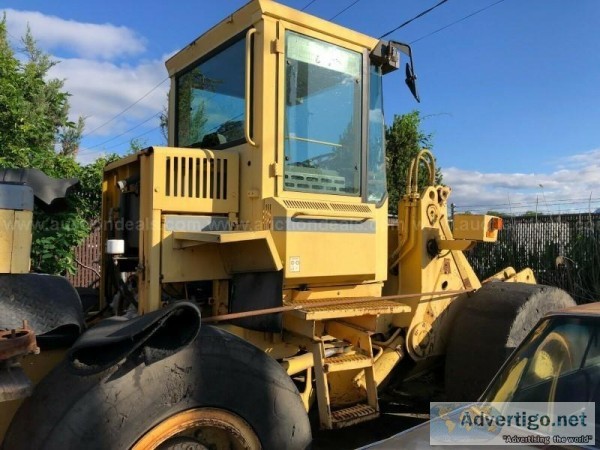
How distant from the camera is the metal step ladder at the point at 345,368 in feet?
10.9

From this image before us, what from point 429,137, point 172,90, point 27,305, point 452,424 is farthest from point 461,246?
point 429,137

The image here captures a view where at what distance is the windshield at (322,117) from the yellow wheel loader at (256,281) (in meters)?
0.01

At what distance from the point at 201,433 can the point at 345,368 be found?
1.21m

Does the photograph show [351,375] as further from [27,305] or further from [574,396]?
[27,305]

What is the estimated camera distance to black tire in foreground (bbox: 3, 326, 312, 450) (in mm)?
2213

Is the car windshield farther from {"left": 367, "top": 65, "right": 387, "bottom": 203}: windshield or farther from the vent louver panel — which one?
the vent louver panel

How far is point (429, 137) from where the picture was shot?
1203 centimetres

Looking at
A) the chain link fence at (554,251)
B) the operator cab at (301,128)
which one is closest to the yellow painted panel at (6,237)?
the operator cab at (301,128)

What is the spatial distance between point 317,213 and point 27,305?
1.77 m

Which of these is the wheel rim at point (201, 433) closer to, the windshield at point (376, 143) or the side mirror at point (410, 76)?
the windshield at point (376, 143)

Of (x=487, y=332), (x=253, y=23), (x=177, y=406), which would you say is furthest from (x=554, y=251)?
(x=177, y=406)

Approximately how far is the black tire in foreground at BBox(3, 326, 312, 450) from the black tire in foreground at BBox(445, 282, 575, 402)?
6.00 ft

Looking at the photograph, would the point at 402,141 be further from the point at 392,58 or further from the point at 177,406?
the point at 177,406

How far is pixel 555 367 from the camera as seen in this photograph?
252 centimetres
